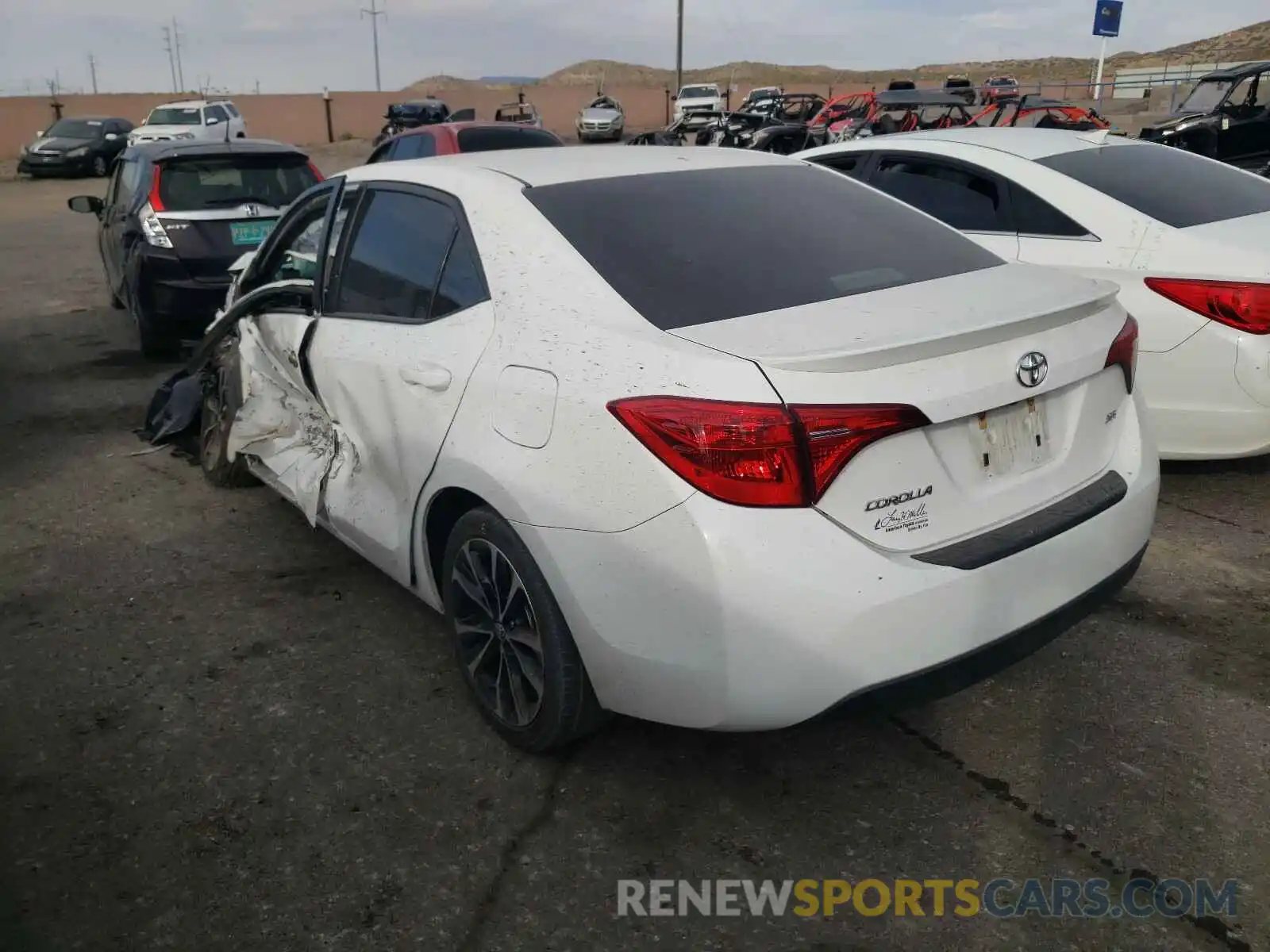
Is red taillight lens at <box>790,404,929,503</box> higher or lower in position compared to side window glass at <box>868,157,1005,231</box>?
lower

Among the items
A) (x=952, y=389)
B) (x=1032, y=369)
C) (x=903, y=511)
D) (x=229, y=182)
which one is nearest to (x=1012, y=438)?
(x=1032, y=369)

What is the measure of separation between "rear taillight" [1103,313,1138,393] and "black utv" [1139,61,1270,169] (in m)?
12.0

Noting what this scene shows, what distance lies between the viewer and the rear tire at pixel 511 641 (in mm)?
2725

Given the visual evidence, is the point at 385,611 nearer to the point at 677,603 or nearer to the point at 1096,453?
the point at 677,603

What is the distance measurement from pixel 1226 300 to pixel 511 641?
3294 mm

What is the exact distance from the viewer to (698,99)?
3856 cm

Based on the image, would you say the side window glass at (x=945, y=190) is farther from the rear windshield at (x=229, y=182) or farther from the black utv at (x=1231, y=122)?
the black utv at (x=1231, y=122)

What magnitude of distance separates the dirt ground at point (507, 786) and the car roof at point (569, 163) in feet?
5.19

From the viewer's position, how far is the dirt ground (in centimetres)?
244

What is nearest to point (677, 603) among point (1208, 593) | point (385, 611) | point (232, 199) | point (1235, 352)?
point (385, 611)

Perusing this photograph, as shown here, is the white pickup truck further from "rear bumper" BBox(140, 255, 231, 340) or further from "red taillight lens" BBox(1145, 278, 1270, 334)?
"red taillight lens" BBox(1145, 278, 1270, 334)

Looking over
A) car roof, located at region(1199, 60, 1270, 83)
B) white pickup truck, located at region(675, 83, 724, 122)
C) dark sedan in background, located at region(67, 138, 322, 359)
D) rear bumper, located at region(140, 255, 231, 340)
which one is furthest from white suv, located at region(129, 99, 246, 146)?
car roof, located at region(1199, 60, 1270, 83)

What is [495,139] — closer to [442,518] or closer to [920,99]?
[920,99]

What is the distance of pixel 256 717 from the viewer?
3.28m
